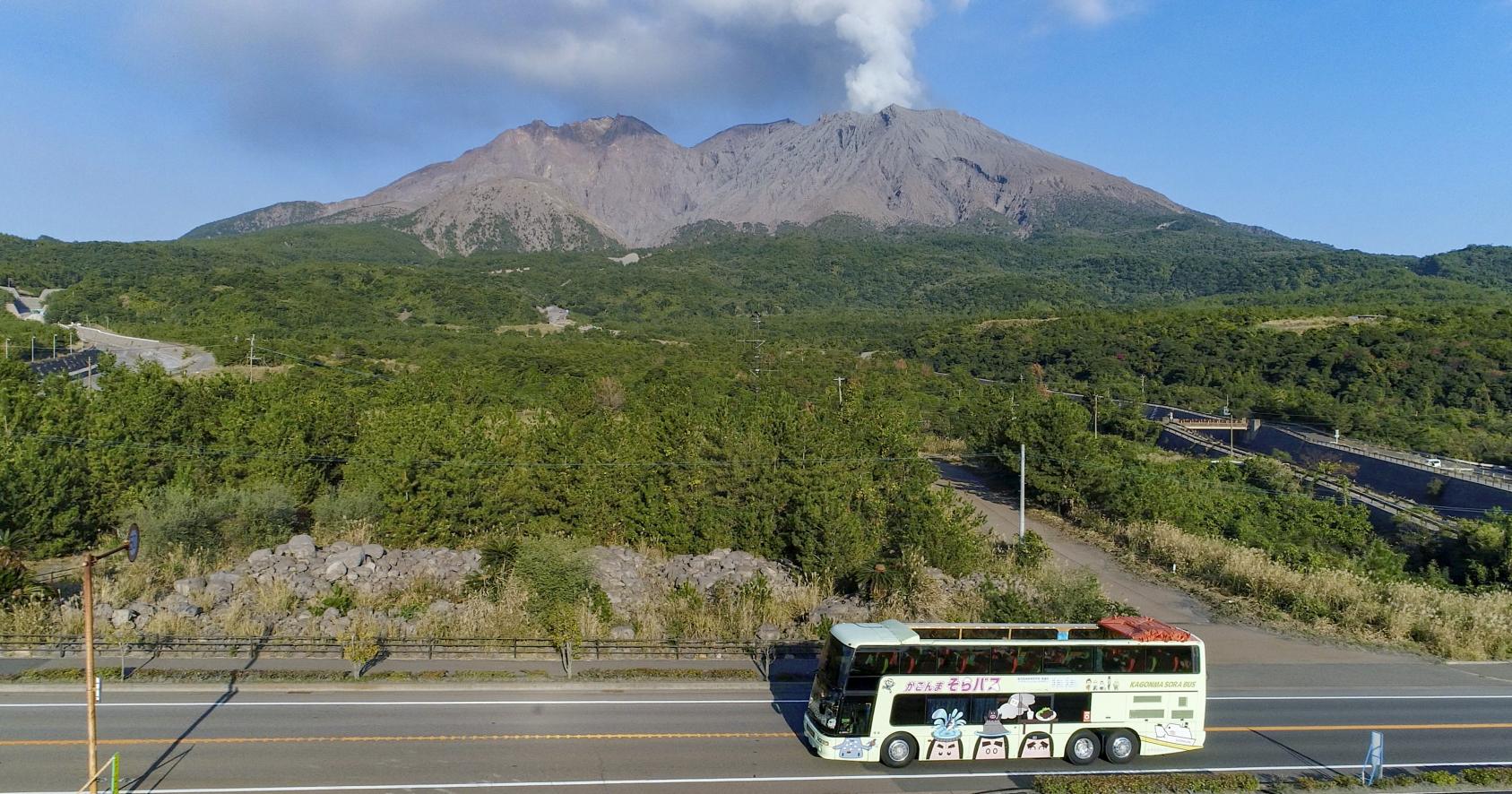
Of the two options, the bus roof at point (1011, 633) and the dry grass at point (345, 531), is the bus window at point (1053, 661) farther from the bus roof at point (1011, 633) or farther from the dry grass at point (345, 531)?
the dry grass at point (345, 531)

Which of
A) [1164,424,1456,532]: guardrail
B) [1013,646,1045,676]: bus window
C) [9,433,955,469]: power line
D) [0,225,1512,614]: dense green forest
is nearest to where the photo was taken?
[1013,646,1045,676]: bus window

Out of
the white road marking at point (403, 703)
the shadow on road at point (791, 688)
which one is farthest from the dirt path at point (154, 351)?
the shadow on road at point (791, 688)

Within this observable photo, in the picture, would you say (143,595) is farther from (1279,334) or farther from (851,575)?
(1279,334)

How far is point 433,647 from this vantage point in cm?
1930

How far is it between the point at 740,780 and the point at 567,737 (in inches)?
135

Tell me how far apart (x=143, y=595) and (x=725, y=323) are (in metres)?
138

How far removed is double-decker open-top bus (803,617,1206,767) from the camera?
556 inches

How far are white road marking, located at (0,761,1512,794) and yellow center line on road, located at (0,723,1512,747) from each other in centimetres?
163

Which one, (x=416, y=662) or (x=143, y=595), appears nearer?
(x=416, y=662)

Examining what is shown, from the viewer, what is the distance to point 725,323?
157625 mm

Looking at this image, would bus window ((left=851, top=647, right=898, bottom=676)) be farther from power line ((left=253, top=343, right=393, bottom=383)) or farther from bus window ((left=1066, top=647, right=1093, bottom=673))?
power line ((left=253, top=343, right=393, bottom=383))

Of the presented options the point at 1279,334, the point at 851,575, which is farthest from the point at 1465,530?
the point at 1279,334

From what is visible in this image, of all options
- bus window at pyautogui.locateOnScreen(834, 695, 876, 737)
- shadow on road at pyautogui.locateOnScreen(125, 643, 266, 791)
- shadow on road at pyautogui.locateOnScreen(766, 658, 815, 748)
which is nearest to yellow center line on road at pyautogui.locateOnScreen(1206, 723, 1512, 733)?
bus window at pyautogui.locateOnScreen(834, 695, 876, 737)

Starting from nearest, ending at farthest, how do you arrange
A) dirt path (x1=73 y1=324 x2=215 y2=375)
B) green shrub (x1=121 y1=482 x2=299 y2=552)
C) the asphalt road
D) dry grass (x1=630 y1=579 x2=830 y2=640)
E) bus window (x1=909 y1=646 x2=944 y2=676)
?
the asphalt road < bus window (x1=909 y1=646 x2=944 y2=676) < dry grass (x1=630 y1=579 x2=830 y2=640) < green shrub (x1=121 y1=482 x2=299 y2=552) < dirt path (x1=73 y1=324 x2=215 y2=375)
